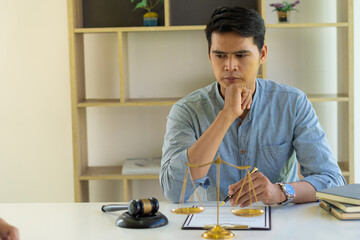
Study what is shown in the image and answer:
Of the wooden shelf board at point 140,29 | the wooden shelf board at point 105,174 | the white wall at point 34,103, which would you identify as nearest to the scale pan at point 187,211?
the wooden shelf board at point 105,174

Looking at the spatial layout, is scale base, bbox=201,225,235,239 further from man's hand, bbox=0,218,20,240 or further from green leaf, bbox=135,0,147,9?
green leaf, bbox=135,0,147,9

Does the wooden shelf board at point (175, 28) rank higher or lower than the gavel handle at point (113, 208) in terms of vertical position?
higher

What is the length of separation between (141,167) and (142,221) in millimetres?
1758

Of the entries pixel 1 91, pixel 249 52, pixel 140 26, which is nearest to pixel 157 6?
pixel 140 26

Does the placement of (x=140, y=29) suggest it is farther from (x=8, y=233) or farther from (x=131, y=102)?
(x=8, y=233)

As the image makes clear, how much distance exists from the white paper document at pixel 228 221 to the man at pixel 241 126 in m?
0.29

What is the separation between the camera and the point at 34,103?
3.61 metres

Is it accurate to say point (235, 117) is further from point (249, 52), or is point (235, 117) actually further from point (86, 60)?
point (86, 60)

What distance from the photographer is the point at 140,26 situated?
3408 mm

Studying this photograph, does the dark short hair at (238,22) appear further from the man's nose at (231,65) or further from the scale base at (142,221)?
the scale base at (142,221)

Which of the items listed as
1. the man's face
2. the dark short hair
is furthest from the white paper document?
the dark short hair

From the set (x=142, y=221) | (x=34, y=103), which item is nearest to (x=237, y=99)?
(x=142, y=221)

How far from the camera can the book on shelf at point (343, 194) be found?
159 cm

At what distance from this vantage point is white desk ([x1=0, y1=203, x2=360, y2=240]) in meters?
1.46
